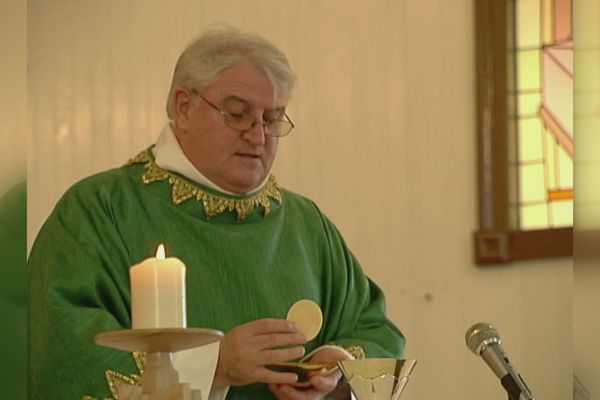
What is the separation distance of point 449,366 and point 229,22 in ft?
4.45

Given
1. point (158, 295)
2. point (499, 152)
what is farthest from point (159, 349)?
point (499, 152)

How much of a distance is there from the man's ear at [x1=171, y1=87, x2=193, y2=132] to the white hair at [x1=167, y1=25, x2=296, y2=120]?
0.05 ft

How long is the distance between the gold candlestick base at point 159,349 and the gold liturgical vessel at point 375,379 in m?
0.76

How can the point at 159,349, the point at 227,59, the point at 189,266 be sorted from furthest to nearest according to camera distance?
1. the point at 227,59
2. the point at 189,266
3. the point at 159,349

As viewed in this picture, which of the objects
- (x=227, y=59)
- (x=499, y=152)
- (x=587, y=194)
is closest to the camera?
(x=227, y=59)

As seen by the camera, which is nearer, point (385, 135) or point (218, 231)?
point (218, 231)

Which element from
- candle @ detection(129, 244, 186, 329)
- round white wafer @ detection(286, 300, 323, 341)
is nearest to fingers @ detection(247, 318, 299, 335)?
round white wafer @ detection(286, 300, 323, 341)

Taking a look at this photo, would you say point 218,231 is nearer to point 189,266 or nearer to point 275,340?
point 189,266

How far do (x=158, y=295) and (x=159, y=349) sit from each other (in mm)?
82

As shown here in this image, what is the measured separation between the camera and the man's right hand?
3.74 metres

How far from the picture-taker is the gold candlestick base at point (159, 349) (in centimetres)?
222

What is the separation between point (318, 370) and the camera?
3.85 meters

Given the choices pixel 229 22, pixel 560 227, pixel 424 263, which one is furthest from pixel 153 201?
pixel 560 227

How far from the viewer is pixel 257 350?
12.3ft
